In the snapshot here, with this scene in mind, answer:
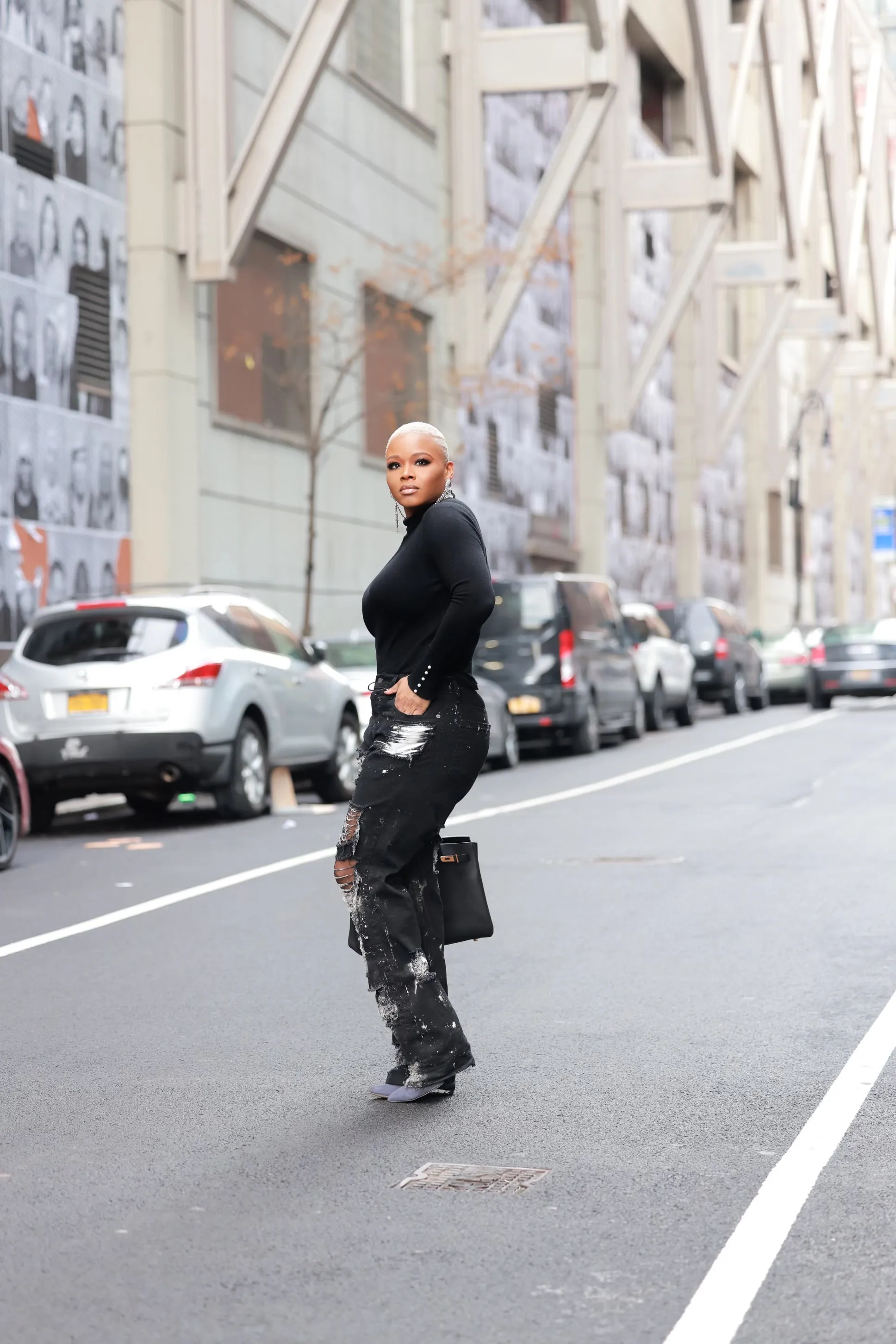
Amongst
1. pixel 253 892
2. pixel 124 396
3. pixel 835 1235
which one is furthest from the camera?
pixel 124 396

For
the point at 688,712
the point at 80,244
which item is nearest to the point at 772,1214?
the point at 80,244

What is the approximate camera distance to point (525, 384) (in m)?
36.9

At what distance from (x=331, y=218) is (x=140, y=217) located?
6.36m

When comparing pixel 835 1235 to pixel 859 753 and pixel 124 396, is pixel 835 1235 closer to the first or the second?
pixel 859 753

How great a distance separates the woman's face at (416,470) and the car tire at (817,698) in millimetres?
27951

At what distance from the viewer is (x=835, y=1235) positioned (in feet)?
15.2

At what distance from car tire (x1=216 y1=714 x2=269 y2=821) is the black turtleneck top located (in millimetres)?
9207

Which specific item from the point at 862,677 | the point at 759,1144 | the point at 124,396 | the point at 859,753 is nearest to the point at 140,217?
the point at 124,396

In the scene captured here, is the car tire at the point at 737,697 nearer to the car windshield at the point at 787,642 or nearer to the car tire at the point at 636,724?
the car windshield at the point at 787,642

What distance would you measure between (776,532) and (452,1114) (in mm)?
63683

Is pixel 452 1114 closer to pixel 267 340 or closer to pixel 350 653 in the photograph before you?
pixel 350 653

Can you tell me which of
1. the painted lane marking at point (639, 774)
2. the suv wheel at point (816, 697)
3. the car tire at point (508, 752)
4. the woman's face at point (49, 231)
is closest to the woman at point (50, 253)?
the woman's face at point (49, 231)

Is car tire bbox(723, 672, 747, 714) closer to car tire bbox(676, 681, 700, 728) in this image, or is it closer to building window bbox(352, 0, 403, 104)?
car tire bbox(676, 681, 700, 728)

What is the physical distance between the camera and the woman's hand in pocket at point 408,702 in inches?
233
